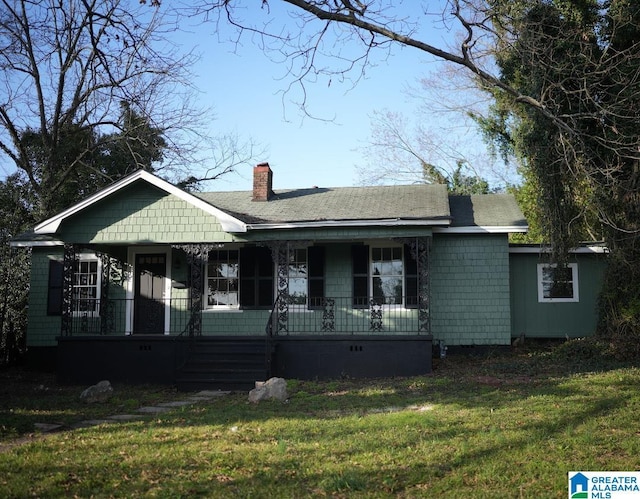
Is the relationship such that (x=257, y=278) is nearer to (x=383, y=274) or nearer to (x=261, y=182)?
(x=261, y=182)

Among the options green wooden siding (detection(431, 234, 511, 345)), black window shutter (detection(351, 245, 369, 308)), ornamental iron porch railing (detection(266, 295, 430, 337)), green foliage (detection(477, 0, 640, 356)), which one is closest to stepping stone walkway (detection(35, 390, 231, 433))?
ornamental iron porch railing (detection(266, 295, 430, 337))

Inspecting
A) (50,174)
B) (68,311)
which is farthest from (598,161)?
(50,174)

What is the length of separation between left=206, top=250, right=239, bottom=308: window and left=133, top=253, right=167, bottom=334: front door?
4.41ft

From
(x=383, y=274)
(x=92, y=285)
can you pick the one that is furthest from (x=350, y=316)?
(x=92, y=285)

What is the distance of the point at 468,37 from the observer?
8984mm

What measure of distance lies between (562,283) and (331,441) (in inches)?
445

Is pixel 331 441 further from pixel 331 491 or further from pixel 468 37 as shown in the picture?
pixel 468 37

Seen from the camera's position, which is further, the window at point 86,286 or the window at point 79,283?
the window at point 79,283

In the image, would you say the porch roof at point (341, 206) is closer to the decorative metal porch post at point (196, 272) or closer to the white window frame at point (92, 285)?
the decorative metal porch post at point (196, 272)

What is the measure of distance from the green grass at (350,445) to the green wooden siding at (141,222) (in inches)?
191

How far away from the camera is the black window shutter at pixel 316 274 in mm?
16656

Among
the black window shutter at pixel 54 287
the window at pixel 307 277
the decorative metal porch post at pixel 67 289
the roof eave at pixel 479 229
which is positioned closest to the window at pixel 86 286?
the black window shutter at pixel 54 287

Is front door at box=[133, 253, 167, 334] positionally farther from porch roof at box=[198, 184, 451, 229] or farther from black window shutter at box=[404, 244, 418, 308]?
black window shutter at box=[404, 244, 418, 308]

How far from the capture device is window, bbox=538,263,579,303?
17.2 metres
